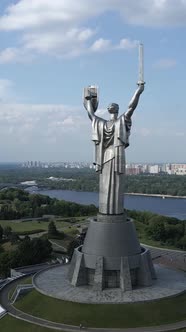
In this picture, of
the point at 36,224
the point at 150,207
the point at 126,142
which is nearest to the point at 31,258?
the point at 126,142

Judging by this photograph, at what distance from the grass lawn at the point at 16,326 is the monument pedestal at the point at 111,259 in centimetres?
312

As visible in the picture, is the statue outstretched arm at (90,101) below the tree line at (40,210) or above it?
above

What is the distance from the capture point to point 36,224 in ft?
142

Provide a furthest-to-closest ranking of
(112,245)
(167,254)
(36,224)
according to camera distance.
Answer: (36,224), (167,254), (112,245)

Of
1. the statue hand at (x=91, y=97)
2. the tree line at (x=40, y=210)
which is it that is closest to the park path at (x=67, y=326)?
the statue hand at (x=91, y=97)

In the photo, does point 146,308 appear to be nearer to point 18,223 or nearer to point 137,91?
point 137,91

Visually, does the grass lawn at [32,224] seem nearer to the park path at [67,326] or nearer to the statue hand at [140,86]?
the park path at [67,326]

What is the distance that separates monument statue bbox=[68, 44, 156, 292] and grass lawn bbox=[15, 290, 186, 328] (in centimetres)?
170

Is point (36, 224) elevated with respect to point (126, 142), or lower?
lower

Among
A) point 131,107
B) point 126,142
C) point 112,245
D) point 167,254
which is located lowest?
point 167,254

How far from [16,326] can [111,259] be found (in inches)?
185

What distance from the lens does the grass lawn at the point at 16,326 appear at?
14880 millimetres

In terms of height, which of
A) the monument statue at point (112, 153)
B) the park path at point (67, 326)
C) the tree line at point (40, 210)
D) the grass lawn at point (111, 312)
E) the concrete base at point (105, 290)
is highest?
the monument statue at point (112, 153)

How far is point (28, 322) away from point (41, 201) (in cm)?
4092
